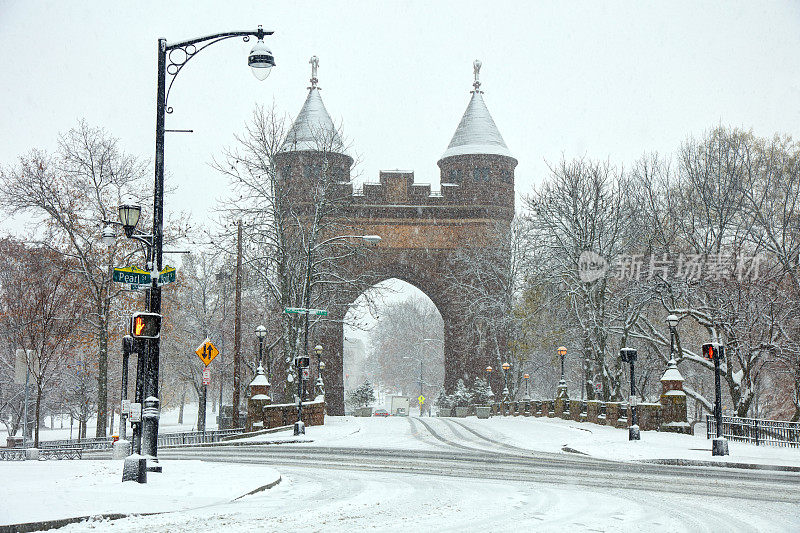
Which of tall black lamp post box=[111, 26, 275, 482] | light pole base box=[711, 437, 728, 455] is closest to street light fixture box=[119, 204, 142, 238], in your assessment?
tall black lamp post box=[111, 26, 275, 482]

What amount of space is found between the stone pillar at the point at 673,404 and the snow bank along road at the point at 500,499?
1058cm

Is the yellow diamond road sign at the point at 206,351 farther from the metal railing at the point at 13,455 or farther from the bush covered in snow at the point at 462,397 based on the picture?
the bush covered in snow at the point at 462,397

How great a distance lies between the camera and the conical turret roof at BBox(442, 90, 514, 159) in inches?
2490

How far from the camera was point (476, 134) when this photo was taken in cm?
6444

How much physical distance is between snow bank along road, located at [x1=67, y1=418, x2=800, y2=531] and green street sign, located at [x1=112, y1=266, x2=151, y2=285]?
12.7 feet

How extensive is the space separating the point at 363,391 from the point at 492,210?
20.9 metres

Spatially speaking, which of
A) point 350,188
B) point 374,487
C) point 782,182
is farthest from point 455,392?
point 374,487

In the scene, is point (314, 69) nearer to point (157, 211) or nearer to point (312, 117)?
point (312, 117)

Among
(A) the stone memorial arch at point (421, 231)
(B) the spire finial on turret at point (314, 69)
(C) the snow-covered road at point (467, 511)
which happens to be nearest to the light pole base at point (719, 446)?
(C) the snow-covered road at point (467, 511)

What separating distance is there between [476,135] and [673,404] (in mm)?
40765

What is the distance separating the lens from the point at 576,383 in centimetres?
7288

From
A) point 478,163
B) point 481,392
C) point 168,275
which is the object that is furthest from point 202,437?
point 478,163

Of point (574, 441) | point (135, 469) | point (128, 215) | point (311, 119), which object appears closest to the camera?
point (135, 469)

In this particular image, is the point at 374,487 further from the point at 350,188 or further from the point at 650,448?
the point at 350,188
